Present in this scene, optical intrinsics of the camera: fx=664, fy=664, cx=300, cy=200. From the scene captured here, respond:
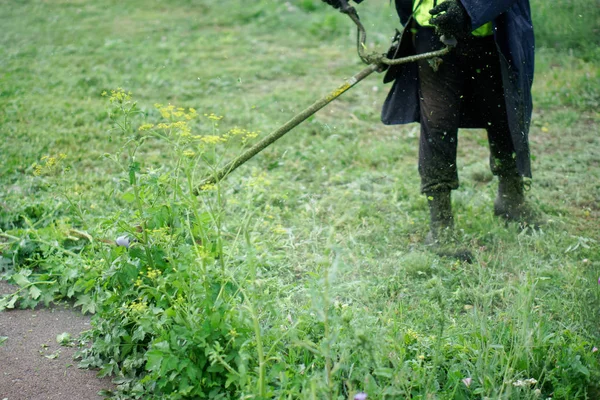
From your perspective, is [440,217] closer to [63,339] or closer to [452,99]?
[452,99]

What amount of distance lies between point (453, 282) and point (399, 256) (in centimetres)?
36

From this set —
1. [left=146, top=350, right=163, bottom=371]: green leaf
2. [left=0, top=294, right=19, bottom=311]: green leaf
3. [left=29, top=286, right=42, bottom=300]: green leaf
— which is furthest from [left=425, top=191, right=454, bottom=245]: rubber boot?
[left=0, top=294, right=19, bottom=311]: green leaf

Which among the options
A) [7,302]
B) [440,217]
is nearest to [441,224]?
[440,217]

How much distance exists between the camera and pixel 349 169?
4695 millimetres

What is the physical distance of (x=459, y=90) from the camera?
3.48m

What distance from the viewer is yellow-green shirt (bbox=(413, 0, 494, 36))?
3.30 meters

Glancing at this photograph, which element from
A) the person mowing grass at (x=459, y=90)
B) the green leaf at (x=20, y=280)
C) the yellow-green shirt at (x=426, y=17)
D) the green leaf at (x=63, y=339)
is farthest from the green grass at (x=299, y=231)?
the yellow-green shirt at (x=426, y=17)

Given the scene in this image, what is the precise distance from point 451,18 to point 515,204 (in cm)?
134

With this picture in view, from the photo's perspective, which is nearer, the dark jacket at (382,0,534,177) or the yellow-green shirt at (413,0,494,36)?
the dark jacket at (382,0,534,177)

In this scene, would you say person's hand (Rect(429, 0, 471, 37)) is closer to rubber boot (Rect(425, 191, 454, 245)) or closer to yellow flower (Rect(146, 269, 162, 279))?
rubber boot (Rect(425, 191, 454, 245))

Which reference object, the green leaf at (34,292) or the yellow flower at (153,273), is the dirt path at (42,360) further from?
the yellow flower at (153,273)

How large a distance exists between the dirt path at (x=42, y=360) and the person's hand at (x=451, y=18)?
6.93ft

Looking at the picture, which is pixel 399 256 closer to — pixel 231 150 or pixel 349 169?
pixel 349 169

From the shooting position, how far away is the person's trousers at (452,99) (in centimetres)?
341
